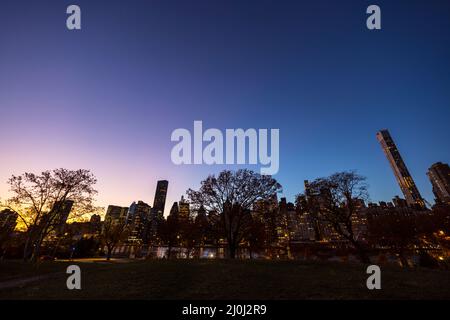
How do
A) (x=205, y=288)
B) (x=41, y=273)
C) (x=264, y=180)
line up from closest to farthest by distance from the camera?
(x=205, y=288)
(x=41, y=273)
(x=264, y=180)

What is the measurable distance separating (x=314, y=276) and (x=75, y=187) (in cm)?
3528

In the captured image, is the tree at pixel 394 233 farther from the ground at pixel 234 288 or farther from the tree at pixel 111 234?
the tree at pixel 111 234

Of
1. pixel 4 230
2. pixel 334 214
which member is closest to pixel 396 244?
pixel 334 214

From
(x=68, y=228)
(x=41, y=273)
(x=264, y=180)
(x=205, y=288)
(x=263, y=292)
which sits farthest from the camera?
(x=68, y=228)

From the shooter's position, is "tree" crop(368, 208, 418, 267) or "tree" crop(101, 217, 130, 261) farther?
"tree" crop(101, 217, 130, 261)

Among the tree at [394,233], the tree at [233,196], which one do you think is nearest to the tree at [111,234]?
the tree at [233,196]

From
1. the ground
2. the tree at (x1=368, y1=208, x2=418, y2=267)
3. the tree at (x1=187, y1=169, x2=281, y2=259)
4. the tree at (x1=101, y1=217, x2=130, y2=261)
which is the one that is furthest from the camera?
the tree at (x1=101, y1=217, x2=130, y2=261)

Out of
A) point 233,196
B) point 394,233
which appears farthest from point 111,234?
point 394,233

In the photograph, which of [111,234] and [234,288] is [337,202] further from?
[111,234]

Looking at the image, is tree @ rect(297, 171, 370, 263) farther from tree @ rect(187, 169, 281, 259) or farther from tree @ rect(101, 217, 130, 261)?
tree @ rect(101, 217, 130, 261)

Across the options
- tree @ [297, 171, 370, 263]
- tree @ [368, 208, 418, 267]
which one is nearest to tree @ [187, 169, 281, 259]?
tree @ [297, 171, 370, 263]

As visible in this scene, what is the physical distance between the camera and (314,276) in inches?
557

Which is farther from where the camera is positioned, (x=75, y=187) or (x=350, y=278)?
(x=75, y=187)
